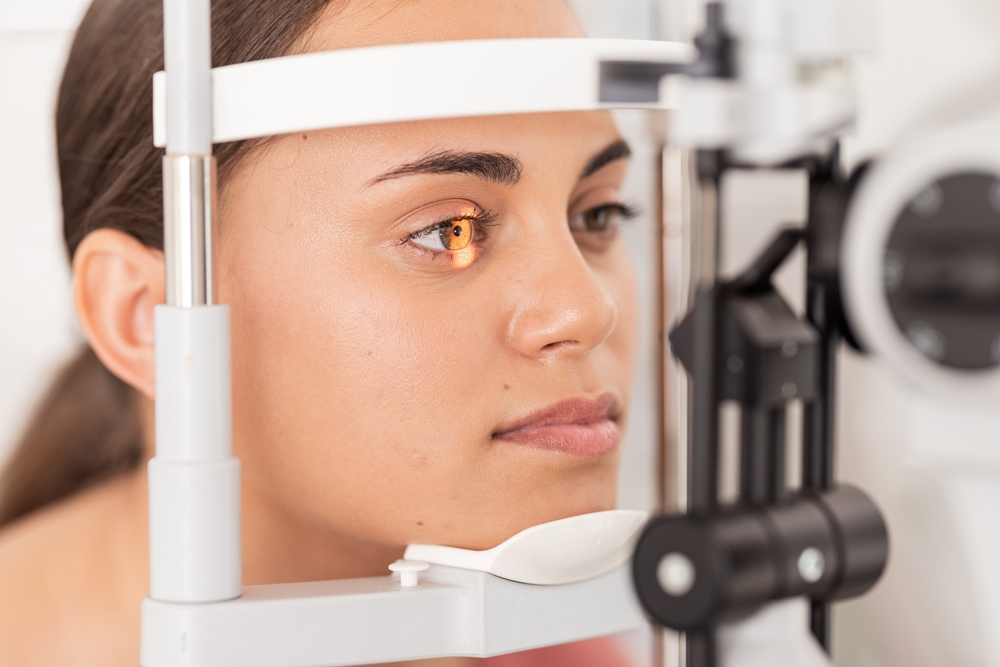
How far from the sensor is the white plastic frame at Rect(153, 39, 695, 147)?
65 cm

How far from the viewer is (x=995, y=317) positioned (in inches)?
17.3

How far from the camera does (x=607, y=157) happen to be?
0.78m

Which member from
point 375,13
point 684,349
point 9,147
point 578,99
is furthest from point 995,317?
point 9,147

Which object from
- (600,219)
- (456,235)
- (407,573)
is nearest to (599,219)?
(600,219)

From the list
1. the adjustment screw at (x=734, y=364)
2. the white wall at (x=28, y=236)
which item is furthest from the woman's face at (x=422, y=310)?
the white wall at (x=28, y=236)

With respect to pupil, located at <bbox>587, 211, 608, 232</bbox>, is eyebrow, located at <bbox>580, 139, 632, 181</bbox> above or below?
above

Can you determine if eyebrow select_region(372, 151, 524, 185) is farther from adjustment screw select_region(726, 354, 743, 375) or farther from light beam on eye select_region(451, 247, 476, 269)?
adjustment screw select_region(726, 354, 743, 375)

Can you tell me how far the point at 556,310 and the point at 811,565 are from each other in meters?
0.27

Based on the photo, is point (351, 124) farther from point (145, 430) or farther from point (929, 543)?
point (929, 543)

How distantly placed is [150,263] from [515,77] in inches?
13.2

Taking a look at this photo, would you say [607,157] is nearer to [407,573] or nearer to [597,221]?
[597,221]

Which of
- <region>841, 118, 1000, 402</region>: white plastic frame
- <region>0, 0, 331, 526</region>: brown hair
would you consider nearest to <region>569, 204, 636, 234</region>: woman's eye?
<region>0, 0, 331, 526</region>: brown hair

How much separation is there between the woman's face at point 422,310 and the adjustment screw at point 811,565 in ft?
0.83

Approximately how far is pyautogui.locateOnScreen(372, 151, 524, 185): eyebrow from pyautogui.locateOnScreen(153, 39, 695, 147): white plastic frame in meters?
0.04
